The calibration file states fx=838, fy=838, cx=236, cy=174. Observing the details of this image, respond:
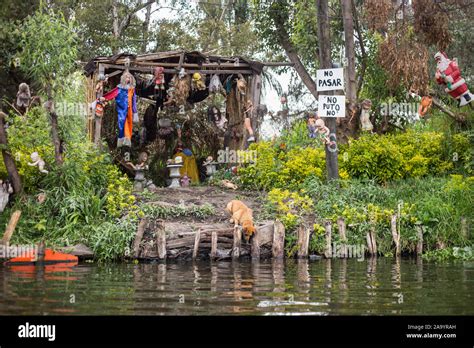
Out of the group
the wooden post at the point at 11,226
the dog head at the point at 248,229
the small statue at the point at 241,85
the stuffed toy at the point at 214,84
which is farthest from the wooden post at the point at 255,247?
the small statue at the point at 241,85

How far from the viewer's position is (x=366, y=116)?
889 inches

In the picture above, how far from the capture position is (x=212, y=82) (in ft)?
76.9

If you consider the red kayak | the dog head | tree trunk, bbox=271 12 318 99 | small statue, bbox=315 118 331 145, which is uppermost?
tree trunk, bbox=271 12 318 99

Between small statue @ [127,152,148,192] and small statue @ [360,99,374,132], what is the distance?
5.95 m

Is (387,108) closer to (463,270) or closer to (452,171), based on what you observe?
(452,171)

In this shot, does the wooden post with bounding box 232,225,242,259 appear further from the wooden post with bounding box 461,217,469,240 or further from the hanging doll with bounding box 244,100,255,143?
the hanging doll with bounding box 244,100,255,143

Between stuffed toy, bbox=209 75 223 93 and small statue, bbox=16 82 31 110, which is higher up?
stuffed toy, bbox=209 75 223 93

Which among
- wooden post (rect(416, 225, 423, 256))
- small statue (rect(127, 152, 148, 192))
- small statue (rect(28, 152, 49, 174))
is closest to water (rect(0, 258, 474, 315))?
wooden post (rect(416, 225, 423, 256))

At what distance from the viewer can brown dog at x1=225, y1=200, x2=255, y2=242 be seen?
54.4 feet

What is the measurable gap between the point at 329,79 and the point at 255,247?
184 inches

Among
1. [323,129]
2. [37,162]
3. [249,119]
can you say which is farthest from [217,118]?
[37,162]

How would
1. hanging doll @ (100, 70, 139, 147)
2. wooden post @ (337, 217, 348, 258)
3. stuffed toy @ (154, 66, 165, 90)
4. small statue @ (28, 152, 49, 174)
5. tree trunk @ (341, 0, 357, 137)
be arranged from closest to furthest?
wooden post @ (337, 217, 348, 258) < small statue @ (28, 152, 49, 174) < hanging doll @ (100, 70, 139, 147) < tree trunk @ (341, 0, 357, 137) < stuffed toy @ (154, 66, 165, 90)
